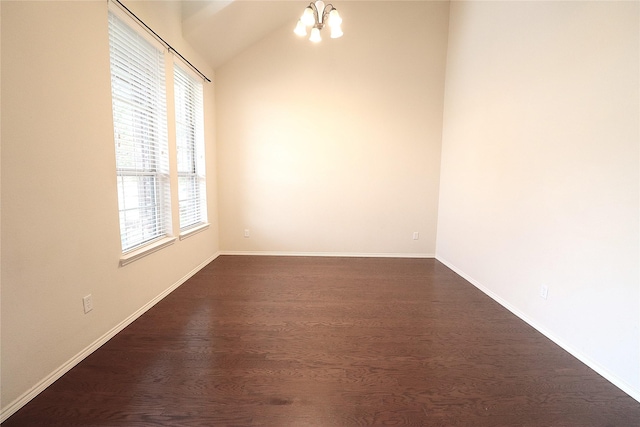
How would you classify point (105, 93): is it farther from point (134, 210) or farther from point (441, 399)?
point (441, 399)

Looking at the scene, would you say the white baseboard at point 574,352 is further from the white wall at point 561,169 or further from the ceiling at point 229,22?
the ceiling at point 229,22

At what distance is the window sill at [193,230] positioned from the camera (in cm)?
284

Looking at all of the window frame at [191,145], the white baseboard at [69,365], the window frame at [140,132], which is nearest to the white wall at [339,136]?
the window frame at [191,145]

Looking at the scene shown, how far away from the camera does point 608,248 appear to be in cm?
155

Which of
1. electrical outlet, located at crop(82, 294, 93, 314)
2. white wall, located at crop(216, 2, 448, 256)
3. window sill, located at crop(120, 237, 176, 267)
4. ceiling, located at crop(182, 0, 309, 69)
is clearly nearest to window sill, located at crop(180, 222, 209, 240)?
window sill, located at crop(120, 237, 176, 267)

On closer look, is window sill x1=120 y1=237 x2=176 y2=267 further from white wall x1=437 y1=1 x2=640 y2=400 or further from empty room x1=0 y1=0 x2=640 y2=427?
Result: white wall x1=437 y1=1 x2=640 y2=400

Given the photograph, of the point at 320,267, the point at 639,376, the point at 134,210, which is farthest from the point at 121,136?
the point at 639,376

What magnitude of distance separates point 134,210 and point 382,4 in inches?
155

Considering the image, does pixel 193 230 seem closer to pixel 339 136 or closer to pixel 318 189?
pixel 318 189

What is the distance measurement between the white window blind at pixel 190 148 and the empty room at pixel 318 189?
0.09 feet

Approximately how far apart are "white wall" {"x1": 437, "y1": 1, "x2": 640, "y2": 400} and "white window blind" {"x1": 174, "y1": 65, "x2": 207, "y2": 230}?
3.33 meters

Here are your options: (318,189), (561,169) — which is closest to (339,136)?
(318,189)

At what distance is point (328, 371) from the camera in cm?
155

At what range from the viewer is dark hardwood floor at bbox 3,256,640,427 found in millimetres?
1265
